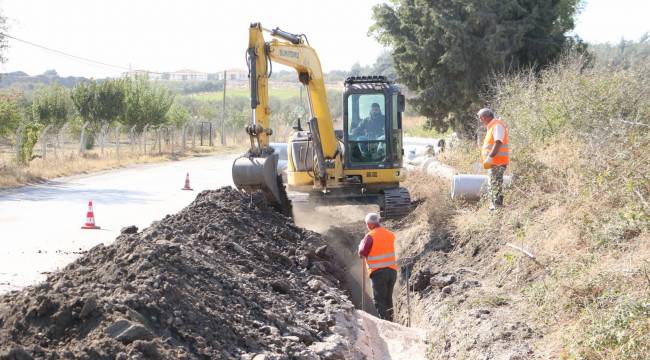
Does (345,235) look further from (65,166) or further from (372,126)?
(65,166)

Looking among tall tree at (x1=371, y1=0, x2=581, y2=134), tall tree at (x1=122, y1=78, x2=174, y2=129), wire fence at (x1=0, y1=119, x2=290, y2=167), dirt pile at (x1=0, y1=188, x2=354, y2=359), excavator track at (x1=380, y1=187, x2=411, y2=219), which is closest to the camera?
dirt pile at (x1=0, y1=188, x2=354, y2=359)

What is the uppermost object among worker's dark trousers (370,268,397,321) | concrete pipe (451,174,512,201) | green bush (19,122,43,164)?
green bush (19,122,43,164)

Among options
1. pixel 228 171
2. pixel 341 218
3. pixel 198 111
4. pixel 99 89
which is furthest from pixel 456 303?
pixel 198 111

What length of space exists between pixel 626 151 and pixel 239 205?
21.8ft

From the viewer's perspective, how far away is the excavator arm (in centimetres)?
1322

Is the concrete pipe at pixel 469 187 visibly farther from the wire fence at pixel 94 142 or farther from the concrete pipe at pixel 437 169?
the wire fence at pixel 94 142

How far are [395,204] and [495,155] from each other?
3.59 meters

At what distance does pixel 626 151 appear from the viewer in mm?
9383

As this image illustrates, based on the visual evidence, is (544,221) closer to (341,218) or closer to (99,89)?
(341,218)

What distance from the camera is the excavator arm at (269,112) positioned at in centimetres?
1322

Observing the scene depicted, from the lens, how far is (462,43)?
22.6 metres

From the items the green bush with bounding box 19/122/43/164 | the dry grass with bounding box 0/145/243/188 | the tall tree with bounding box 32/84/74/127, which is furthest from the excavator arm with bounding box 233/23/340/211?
the tall tree with bounding box 32/84/74/127

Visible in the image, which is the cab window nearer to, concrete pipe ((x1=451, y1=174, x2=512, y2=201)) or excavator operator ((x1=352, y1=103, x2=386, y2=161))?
excavator operator ((x1=352, y1=103, x2=386, y2=161))

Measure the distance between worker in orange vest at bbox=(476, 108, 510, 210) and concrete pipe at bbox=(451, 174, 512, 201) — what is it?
3.41 feet
